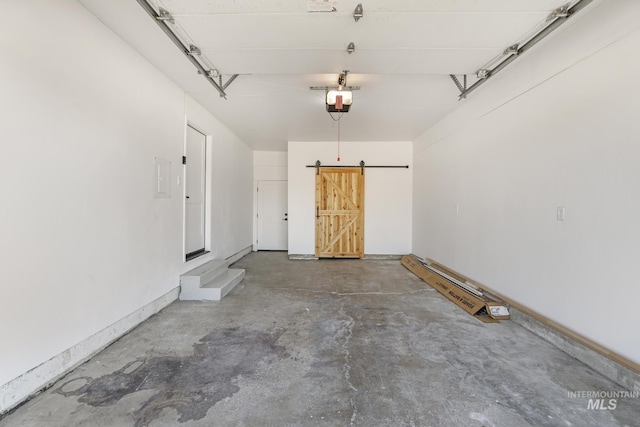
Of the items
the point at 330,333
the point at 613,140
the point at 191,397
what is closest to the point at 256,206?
the point at 330,333

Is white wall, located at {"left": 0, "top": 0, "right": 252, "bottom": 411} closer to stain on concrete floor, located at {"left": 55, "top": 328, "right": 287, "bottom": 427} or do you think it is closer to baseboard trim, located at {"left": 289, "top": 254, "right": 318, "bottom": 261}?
stain on concrete floor, located at {"left": 55, "top": 328, "right": 287, "bottom": 427}

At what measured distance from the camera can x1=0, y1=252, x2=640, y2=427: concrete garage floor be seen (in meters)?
1.66

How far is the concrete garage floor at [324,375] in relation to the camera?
1.66 meters

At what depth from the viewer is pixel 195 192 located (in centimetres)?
450

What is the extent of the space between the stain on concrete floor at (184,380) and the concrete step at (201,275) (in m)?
1.30

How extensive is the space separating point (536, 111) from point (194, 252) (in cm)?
481

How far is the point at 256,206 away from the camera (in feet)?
24.9

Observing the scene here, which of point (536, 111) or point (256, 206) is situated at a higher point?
point (536, 111)

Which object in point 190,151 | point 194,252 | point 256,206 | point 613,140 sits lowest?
point 194,252

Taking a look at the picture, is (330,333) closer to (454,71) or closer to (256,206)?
(454,71)

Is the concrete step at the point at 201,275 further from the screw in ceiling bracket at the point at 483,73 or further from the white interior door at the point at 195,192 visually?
the screw in ceiling bracket at the point at 483,73

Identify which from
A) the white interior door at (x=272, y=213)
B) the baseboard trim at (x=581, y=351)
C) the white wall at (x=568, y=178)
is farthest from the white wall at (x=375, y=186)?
the baseboard trim at (x=581, y=351)

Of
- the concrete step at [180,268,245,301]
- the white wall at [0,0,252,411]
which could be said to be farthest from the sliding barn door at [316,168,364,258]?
the white wall at [0,0,252,411]

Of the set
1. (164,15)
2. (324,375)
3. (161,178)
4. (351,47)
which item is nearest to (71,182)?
(161,178)
